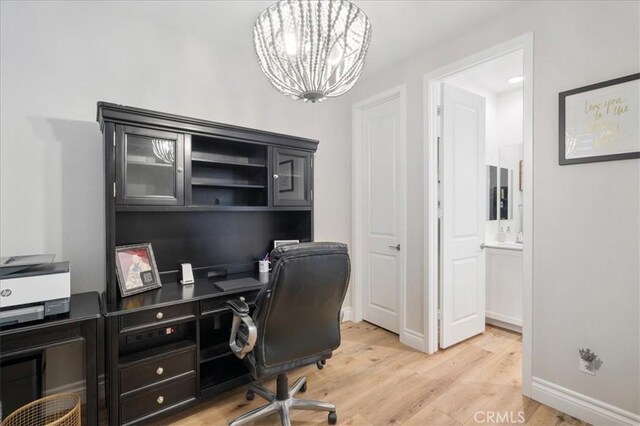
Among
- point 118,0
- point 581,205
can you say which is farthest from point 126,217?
point 581,205

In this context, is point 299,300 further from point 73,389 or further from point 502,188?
point 502,188

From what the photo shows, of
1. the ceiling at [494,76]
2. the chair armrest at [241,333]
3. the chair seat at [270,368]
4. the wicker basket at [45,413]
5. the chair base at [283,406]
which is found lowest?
the chair base at [283,406]

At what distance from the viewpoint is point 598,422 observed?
1.78 metres

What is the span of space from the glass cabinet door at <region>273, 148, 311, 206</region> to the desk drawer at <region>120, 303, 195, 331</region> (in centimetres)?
104

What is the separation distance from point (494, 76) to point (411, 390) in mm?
3193

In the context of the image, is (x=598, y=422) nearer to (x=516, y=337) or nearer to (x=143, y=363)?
(x=516, y=337)

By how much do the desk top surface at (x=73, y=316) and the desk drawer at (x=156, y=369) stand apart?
37 centimetres

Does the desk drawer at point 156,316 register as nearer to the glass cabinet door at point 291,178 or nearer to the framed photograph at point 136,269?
the framed photograph at point 136,269

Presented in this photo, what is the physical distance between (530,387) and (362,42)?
7.95ft

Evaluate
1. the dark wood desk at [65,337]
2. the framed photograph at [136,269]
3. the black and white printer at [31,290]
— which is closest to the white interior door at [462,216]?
the framed photograph at [136,269]

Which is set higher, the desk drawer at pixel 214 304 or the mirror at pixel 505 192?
the mirror at pixel 505 192

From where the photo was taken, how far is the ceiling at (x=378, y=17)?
2.14 meters

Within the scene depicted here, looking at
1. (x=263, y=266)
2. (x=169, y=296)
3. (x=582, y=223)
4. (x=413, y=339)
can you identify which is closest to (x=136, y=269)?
(x=169, y=296)

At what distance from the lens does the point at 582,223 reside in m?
1.87
